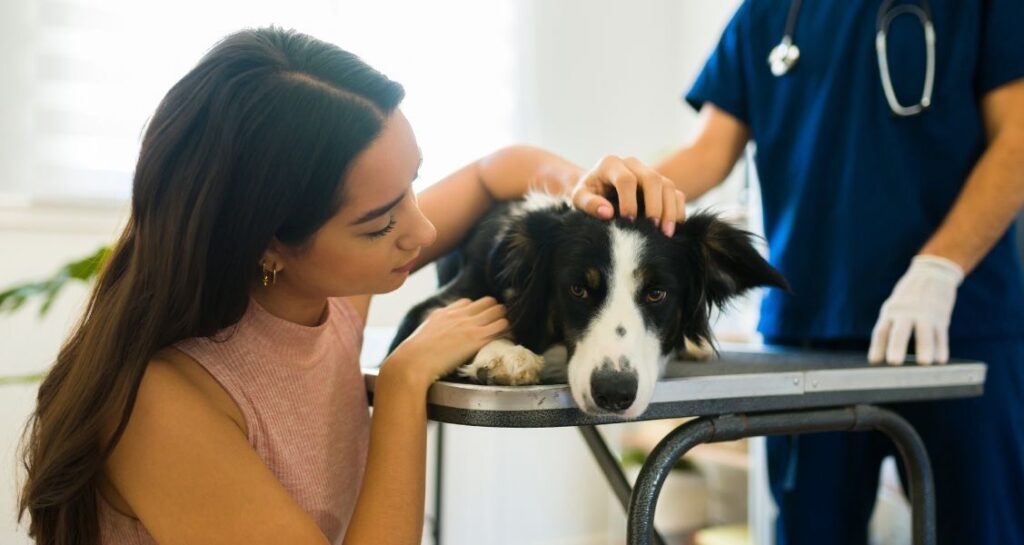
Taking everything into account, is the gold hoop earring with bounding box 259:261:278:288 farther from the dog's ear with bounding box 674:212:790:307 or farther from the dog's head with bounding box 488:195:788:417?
the dog's ear with bounding box 674:212:790:307

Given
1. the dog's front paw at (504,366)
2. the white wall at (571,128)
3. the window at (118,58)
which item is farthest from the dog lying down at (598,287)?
the white wall at (571,128)

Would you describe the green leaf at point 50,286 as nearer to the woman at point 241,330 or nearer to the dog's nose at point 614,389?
the woman at point 241,330

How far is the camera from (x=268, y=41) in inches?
37.8

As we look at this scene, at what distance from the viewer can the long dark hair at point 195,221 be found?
0.87 m

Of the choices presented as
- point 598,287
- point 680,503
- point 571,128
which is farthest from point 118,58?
point 680,503

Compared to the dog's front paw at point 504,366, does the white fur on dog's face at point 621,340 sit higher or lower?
higher

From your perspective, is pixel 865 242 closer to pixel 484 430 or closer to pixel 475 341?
pixel 475 341

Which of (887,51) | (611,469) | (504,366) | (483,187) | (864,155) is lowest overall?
(611,469)

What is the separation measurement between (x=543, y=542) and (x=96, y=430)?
2.53m

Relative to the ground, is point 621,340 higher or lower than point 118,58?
lower

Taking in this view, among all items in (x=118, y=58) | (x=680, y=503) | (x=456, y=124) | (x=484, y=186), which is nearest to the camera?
(x=484, y=186)

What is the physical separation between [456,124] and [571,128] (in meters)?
0.51

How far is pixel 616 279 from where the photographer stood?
1.10 meters

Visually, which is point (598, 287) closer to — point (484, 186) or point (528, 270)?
point (528, 270)
